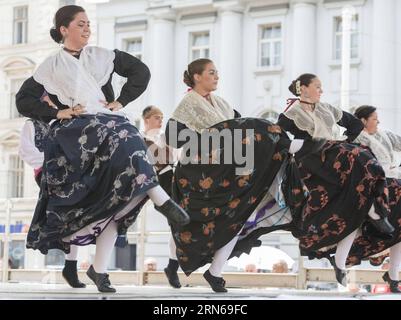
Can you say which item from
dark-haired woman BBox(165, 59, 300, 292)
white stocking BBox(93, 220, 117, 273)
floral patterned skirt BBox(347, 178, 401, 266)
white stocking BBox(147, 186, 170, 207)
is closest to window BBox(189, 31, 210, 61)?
floral patterned skirt BBox(347, 178, 401, 266)

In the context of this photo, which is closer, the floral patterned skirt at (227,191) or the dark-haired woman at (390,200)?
the floral patterned skirt at (227,191)

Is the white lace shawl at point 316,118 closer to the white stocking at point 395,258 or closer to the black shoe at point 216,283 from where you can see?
the white stocking at point 395,258

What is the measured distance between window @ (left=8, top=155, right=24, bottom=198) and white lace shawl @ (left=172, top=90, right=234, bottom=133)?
12.4 meters

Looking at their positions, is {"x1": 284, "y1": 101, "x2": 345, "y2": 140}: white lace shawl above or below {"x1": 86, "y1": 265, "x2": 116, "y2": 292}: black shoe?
above

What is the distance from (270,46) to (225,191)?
2277 cm

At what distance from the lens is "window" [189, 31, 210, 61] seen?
96.8 ft

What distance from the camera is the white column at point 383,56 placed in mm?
25453

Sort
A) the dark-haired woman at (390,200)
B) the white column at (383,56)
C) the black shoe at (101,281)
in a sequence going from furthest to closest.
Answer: the white column at (383,56)
the dark-haired woman at (390,200)
the black shoe at (101,281)

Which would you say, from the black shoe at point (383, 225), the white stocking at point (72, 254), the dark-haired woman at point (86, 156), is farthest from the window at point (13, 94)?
the dark-haired woman at point (86, 156)

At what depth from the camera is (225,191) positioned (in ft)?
20.2

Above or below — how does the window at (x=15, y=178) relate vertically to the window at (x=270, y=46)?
below

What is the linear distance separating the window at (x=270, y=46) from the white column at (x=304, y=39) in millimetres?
635

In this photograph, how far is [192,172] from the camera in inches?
246

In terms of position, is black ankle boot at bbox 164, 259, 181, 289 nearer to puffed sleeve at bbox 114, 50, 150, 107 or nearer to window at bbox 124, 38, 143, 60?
puffed sleeve at bbox 114, 50, 150, 107
